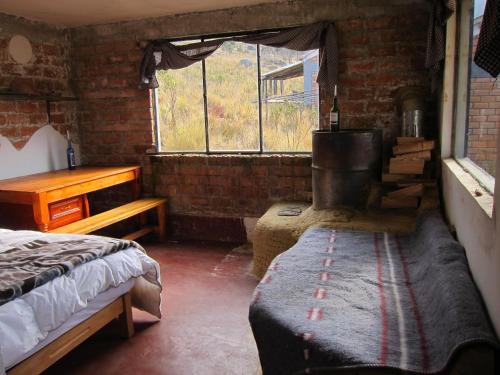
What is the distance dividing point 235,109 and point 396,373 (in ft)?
10.6

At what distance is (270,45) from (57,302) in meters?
2.85

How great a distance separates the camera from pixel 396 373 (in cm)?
131

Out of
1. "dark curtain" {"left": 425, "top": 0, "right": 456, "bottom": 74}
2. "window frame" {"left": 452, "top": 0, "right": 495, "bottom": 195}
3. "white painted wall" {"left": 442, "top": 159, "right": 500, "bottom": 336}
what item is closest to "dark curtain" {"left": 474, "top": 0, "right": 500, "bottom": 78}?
"white painted wall" {"left": 442, "top": 159, "right": 500, "bottom": 336}

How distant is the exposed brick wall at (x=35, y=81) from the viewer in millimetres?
3922

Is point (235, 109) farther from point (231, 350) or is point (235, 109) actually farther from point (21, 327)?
point (21, 327)

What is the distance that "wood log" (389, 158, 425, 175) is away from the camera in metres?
3.09

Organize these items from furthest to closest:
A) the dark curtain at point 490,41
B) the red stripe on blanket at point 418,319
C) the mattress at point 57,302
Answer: the mattress at point 57,302, the red stripe on blanket at point 418,319, the dark curtain at point 490,41

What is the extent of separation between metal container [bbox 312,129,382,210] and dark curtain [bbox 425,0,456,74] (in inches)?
25.2

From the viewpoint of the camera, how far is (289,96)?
396 cm

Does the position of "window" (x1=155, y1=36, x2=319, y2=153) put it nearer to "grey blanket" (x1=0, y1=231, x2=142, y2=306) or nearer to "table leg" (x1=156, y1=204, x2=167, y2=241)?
"table leg" (x1=156, y1=204, x2=167, y2=241)

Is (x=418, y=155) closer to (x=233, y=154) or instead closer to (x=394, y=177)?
(x=394, y=177)

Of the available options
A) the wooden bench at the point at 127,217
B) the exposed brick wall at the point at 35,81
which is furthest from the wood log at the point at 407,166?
the exposed brick wall at the point at 35,81

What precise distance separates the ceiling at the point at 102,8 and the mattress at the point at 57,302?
234 cm

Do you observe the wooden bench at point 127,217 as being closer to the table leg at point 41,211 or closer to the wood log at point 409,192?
the table leg at point 41,211
